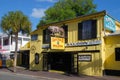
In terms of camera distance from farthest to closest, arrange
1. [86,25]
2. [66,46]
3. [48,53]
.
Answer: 1. [48,53]
2. [66,46]
3. [86,25]

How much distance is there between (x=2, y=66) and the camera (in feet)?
119

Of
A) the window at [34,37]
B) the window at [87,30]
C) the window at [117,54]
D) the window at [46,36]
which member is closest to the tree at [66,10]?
the window at [34,37]

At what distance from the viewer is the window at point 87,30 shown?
79.9 ft

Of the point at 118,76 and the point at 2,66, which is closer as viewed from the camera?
the point at 118,76

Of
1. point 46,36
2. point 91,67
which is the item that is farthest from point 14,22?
point 91,67

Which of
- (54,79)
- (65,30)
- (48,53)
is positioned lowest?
(54,79)

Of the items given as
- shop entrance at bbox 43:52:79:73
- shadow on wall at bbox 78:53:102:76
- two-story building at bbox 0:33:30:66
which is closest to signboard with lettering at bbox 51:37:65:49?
shop entrance at bbox 43:52:79:73

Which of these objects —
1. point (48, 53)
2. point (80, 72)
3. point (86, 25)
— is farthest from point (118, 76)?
point (48, 53)

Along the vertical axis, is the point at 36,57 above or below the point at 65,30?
below

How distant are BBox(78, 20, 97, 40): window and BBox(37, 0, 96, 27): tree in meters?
20.4

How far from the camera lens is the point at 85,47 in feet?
81.9

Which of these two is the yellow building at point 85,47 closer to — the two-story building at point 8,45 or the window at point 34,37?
the window at point 34,37

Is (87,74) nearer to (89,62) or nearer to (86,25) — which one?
(89,62)

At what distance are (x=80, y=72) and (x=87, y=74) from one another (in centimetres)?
108
